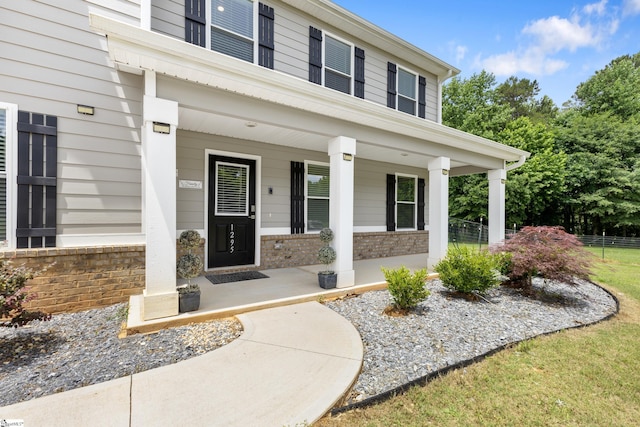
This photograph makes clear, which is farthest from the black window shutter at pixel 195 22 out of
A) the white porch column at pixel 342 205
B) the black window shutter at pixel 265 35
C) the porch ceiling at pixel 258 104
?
the white porch column at pixel 342 205

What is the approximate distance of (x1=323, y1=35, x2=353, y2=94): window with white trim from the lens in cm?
649

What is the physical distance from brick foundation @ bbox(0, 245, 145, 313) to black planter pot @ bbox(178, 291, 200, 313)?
1104 mm

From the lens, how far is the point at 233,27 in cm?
527

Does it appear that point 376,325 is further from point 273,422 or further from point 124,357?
point 124,357

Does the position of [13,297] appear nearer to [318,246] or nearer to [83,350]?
[83,350]

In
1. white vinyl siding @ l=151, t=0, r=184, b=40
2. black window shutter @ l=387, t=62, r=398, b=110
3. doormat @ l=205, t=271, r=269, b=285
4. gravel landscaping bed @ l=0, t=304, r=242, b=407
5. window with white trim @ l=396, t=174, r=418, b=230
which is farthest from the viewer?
window with white trim @ l=396, t=174, r=418, b=230

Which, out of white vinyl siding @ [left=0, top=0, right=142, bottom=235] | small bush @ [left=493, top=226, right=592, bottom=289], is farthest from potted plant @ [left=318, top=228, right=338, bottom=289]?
small bush @ [left=493, top=226, right=592, bottom=289]

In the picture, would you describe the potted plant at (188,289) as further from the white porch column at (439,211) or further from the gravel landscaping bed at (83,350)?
the white porch column at (439,211)

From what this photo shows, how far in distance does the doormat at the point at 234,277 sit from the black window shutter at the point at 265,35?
3.93 m

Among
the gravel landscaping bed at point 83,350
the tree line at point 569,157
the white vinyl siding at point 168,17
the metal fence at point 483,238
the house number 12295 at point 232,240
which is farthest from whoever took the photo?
the tree line at point 569,157

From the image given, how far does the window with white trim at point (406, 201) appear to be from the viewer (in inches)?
334

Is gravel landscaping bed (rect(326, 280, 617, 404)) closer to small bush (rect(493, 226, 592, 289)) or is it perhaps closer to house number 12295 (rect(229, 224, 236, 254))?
small bush (rect(493, 226, 592, 289))

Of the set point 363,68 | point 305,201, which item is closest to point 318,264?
point 305,201

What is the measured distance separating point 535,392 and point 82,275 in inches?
200
